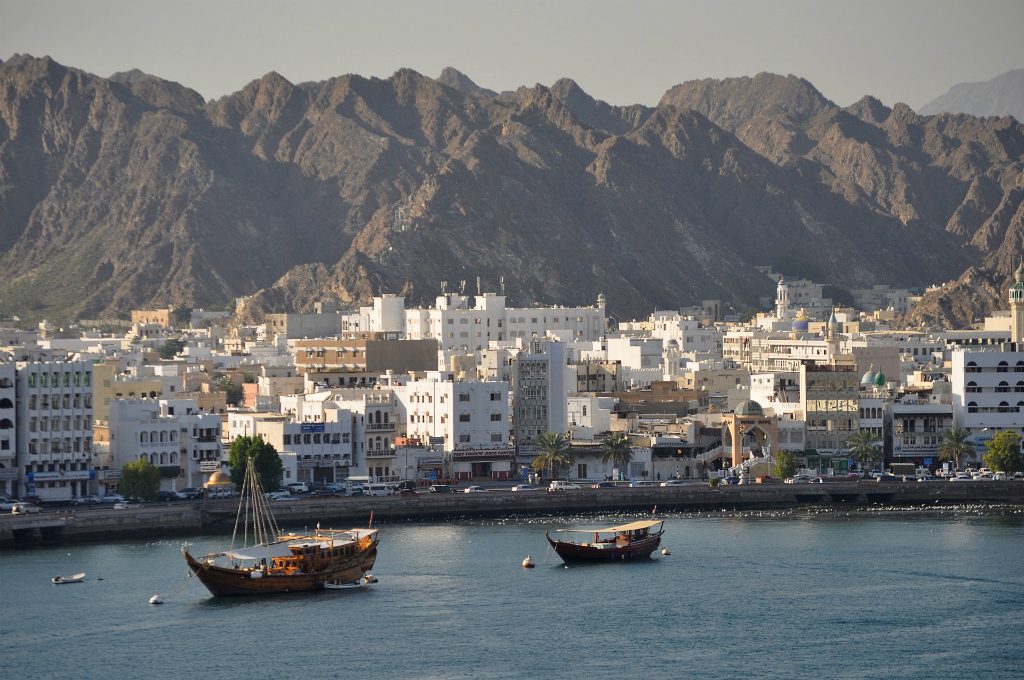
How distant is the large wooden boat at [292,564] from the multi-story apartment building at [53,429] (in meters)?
19.4

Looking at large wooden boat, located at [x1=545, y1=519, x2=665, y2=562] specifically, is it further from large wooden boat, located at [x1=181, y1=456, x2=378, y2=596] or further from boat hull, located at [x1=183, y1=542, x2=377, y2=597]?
boat hull, located at [x1=183, y1=542, x2=377, y2=597]

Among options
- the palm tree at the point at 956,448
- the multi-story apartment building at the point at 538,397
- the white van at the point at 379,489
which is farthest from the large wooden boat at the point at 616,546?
the palm tree at the point at 956,448

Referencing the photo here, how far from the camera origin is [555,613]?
9138 cm

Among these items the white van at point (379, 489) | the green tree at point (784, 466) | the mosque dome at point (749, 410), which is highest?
the mosque dome at point (749, 410)

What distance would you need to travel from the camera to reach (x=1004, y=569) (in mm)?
100875

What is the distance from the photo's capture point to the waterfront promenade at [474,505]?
109 m

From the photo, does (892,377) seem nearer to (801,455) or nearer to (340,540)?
(801,455)

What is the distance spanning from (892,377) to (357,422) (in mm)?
47932

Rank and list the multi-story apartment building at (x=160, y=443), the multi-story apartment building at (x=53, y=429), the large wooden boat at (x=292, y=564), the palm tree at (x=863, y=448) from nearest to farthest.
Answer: the large wooden boat at (x=292, y=564) < the multi-story apartment building at (x=53, y=429) < the multi-story apartment building at (x=160, y=443) < the palm tree at (x=863, y=448)

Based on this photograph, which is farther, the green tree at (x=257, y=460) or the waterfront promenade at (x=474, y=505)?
the green tree at (x=257, y=460)

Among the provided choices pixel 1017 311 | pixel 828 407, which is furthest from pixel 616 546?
pixel 1017 311

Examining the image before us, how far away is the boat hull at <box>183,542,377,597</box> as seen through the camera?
9500 cm

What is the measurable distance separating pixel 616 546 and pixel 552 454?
81.0 ft

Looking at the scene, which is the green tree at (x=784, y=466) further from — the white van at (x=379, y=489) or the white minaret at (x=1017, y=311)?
the white minaret at (x=1017, y=311)
